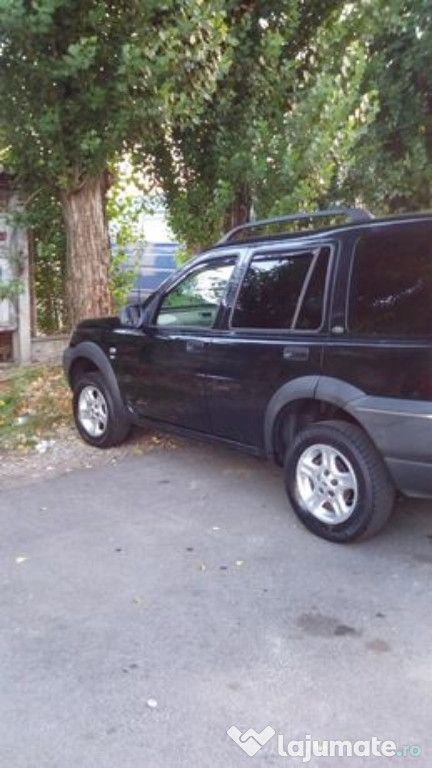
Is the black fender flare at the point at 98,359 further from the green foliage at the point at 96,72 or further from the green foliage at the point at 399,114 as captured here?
the green foliage at the point at 399,114

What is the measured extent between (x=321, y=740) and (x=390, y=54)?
883cm

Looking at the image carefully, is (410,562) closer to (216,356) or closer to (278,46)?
(216,356)

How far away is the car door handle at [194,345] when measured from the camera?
4.88 meters

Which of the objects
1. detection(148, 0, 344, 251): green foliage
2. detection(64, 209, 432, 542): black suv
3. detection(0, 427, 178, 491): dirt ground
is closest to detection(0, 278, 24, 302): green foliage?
detection(148, 0, 344, 251): green foliage

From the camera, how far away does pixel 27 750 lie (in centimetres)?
243

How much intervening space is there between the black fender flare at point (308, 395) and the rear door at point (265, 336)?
49 millimetres

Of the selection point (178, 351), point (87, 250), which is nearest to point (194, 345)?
point (178, 351)

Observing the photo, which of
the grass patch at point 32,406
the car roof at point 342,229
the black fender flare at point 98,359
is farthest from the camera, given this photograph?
the grass patch at point 32,406

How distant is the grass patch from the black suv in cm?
145

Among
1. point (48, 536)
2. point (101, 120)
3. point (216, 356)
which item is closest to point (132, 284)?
point (101, 120)

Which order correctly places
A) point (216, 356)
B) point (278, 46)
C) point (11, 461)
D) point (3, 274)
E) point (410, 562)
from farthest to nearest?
point (3, 274), point (278, 46), point (11, 461), point (216, 356), point (410, 562)

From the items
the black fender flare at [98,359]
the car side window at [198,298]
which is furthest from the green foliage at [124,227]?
the car side window at [198,298]

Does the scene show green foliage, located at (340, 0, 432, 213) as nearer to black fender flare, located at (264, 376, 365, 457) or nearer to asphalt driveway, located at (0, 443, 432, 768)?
black fender flare, located at (264, 376, 365, 457)

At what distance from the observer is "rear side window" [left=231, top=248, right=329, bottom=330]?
415cm
